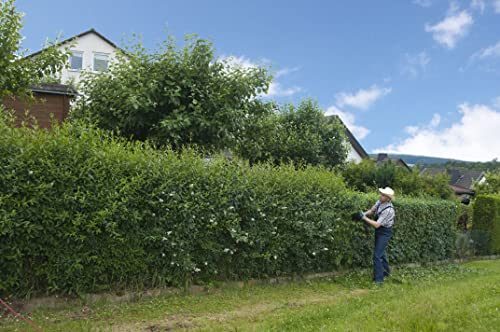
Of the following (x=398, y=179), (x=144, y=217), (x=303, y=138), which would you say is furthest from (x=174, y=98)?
(x=398, y=179)

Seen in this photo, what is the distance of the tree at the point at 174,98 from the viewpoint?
11.0 metres

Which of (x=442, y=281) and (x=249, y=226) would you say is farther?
(x=442, y=281)

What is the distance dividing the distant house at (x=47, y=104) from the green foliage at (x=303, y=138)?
7.71 metres

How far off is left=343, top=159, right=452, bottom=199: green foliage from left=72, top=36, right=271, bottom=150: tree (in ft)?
24.2

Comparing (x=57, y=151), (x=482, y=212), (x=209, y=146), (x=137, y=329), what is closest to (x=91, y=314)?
(x=137, y=329)

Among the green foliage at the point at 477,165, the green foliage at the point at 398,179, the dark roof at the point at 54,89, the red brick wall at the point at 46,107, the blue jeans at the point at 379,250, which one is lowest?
the blue jeans at the point at 379,250

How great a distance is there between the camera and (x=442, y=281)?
947 centimetres

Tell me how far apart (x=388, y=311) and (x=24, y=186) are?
499 centimetres

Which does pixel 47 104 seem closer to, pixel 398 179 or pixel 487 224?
pixel 398 179

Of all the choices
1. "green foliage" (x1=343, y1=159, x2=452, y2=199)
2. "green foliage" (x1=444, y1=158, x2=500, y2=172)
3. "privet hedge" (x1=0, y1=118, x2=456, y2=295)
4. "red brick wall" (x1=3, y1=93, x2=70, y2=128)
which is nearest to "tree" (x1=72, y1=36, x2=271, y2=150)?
"red brick wall" (x1=3, y1=93, x2=70, y2=128)

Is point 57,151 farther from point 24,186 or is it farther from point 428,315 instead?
point 428,315

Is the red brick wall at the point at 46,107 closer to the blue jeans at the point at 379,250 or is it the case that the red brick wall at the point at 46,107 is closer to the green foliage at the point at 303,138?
the green foliage at the point at 303,138

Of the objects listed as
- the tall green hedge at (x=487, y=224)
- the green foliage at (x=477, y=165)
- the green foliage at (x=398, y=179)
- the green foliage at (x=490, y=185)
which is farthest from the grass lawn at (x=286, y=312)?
the green foliage at (x=477, y=165)

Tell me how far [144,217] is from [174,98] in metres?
5.14
